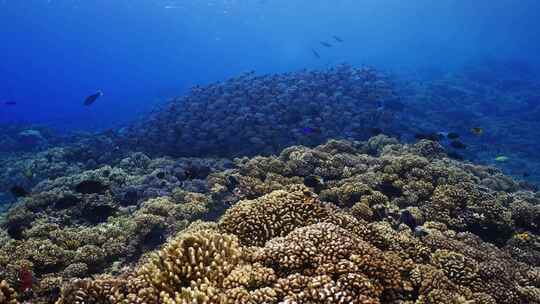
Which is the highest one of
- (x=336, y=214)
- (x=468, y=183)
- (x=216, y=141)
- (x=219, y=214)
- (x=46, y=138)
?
(x=336, y=214)

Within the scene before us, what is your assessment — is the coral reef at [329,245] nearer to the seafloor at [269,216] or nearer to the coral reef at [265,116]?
the seafloor at [269,216]

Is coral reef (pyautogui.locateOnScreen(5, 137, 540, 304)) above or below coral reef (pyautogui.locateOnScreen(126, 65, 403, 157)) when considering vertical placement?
above

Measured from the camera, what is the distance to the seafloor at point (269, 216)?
198 inches

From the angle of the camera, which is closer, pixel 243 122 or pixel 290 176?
pixel 290 176

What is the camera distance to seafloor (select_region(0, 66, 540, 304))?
198 inches

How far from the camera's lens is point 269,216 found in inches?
256

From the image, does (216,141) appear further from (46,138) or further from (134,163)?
(46,138)

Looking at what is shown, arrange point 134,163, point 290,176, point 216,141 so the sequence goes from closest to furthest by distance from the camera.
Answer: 1. point 290,176
2. point 134,163
3. point 216,141

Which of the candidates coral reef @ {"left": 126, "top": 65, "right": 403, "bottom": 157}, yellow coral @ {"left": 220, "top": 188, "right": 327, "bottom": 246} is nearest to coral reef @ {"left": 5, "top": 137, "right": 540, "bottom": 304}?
yellow coral @ {"left": 220, "top": 188, "right": 327, "bottom": 246}

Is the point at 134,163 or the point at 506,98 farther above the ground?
the point at 134,163

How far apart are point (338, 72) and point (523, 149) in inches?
599

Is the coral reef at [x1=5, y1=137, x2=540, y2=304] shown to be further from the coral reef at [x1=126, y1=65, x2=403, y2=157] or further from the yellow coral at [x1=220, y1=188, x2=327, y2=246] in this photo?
the coral reef at [x1=126, y1=65, x2=403, y2=157]

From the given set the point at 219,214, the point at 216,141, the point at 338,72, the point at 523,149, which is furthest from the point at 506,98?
the point at 219,214

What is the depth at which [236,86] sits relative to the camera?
80.3 feet
